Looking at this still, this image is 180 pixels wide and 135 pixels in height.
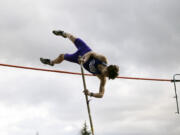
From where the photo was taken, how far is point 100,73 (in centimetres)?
873

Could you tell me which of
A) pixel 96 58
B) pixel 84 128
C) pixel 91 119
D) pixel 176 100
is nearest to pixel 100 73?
pixel 96 58

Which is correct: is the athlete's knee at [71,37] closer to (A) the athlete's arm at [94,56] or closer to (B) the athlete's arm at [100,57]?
(A) the athlete's arm at [94,56]

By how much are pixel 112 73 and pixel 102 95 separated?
609 mm

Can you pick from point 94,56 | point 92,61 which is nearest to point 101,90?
point 92,61

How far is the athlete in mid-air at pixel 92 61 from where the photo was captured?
8422 millimetres

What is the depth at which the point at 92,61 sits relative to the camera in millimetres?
8664

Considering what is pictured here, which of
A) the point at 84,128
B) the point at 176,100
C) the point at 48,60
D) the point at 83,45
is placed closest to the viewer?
the point at 83,45

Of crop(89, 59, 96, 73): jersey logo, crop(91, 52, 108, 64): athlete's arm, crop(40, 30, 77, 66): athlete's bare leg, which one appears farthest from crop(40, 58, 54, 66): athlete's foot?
crop(91, 52, 108, 64): athlete's arm

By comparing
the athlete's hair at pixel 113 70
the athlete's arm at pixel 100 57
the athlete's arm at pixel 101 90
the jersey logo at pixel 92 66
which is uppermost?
the athlete's arm at pixel 100 57

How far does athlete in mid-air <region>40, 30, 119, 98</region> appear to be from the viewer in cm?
842

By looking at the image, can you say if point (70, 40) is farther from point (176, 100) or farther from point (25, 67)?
point (176, 100)

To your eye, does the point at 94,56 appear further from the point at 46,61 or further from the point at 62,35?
the point at 46,61

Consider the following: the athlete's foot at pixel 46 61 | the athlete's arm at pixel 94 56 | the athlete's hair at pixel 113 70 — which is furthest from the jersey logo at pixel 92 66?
the athlete's foot at pixel 46 61

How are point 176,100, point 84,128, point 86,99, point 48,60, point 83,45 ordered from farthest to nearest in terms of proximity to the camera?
point 84,128, point 176,100, point 48,60, point 83,45, point 86,99
